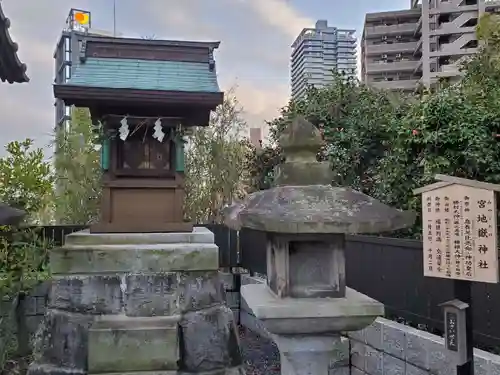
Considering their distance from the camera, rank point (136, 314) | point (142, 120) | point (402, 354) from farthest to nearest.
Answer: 1. point (142, 120)
2. point (136, 314)
3. point (402, 354)

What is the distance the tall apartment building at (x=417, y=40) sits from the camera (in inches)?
1405

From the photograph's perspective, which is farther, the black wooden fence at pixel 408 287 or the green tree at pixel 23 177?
the green tree at pixel 23 177

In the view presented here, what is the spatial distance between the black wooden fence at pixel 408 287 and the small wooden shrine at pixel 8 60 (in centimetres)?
529

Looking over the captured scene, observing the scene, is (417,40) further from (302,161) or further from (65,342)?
(302,161)

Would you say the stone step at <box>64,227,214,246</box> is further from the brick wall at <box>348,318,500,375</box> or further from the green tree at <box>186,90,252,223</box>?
the green tree at <box>186,90,252,223</box>

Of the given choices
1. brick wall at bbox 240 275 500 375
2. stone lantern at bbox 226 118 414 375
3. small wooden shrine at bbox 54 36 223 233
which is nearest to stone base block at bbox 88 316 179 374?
small wooden shrine at bbox 54 36 223 233

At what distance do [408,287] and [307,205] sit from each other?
265 cm

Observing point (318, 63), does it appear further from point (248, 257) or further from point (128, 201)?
point (128, 201)

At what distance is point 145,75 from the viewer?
23.4 feet

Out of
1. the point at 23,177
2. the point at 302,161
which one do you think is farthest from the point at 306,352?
the point at 23,177

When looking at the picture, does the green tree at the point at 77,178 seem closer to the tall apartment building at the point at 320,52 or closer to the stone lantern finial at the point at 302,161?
the tall apartment building at the point at 320,52

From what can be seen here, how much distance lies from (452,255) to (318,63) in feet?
59.1

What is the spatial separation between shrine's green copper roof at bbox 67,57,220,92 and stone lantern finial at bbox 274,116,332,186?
3671 millimetres

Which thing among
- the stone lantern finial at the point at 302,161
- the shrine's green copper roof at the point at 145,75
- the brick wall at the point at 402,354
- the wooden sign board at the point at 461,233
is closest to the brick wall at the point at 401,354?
the brick wall at the point at 402,354
